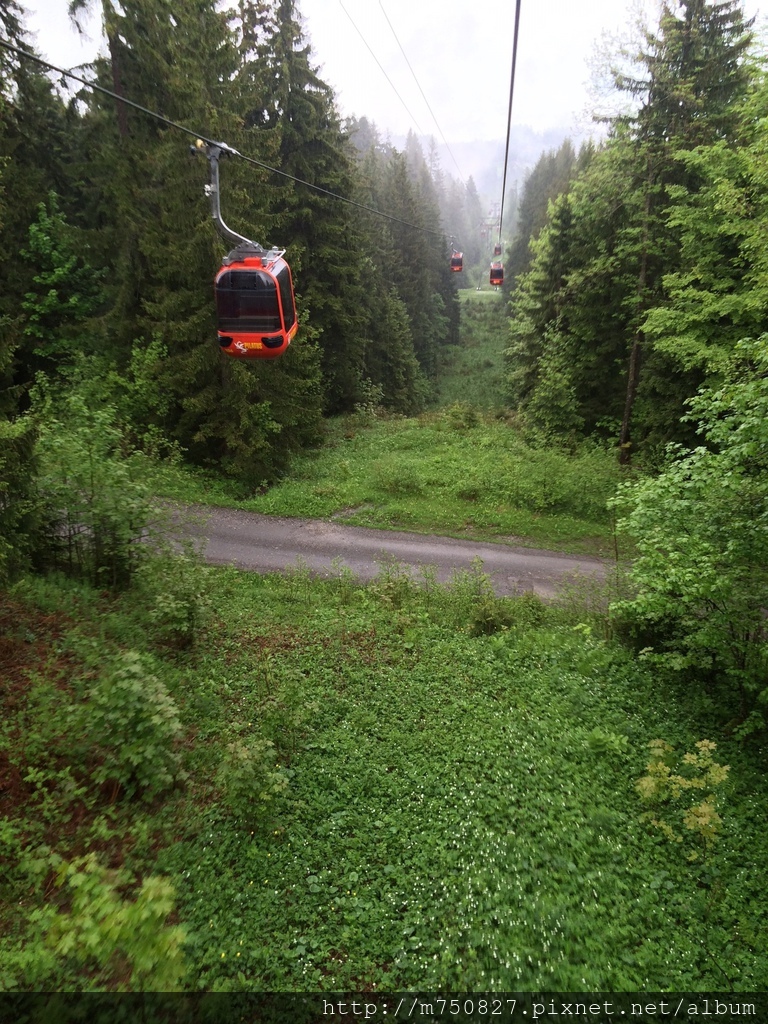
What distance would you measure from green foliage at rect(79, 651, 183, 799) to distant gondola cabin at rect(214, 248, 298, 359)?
7523mm

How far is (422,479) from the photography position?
18.5 metres

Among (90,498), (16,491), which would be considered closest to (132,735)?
(16,491)

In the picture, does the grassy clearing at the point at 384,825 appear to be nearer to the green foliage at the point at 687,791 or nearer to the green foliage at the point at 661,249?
the green foliage at the point at 687,791

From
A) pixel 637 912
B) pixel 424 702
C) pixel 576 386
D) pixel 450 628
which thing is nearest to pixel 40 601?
pixel 424 702

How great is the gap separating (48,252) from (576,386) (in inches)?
845

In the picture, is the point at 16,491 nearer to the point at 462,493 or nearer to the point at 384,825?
the point at 384,825

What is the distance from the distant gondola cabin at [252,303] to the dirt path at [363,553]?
4.24 meters

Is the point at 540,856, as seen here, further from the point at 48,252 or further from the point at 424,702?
the point at 48,252

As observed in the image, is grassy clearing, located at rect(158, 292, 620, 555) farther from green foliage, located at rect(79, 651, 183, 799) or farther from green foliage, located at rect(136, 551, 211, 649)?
green foliage, located at rect(79, 651, 183, 799)

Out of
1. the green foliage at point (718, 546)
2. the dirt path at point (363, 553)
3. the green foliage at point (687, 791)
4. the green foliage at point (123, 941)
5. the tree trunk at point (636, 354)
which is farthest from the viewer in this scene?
the tree trunk at point (636, 354)

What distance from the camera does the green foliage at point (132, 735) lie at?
5.66 m

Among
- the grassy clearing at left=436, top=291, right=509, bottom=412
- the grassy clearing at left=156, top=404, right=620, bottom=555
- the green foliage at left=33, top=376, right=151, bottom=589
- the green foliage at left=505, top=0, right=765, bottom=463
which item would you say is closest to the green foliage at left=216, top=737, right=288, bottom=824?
the green foliage at left=33, top=376, right=151, bottom=589

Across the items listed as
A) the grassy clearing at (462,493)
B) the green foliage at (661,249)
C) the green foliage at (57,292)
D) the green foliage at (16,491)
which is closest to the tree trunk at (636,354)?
the green foliage at (661,249)

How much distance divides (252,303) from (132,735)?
8.42 meters
